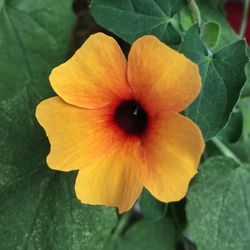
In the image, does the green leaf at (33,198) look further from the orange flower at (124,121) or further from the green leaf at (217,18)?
the green leaf at (217,18)

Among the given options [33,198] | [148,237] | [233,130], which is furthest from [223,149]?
[33,198]

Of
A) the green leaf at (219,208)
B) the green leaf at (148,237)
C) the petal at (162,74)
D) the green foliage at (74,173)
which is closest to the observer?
the petal at (162,74)

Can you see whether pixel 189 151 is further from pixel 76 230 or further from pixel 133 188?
pixel 76 230

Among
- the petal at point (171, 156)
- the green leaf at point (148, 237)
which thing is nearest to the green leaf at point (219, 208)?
the green leaf at point (148, 237)

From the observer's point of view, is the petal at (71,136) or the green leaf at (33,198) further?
the green leaf at (33,198)

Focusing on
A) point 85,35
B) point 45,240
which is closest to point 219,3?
point 85,35

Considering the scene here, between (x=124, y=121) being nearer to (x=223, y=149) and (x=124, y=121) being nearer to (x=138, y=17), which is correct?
(x=138, y=17)

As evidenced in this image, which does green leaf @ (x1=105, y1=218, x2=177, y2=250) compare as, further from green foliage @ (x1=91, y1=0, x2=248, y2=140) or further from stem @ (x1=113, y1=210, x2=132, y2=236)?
green foliage @ (x1=91, y1=0, x2=248, y2=140)
